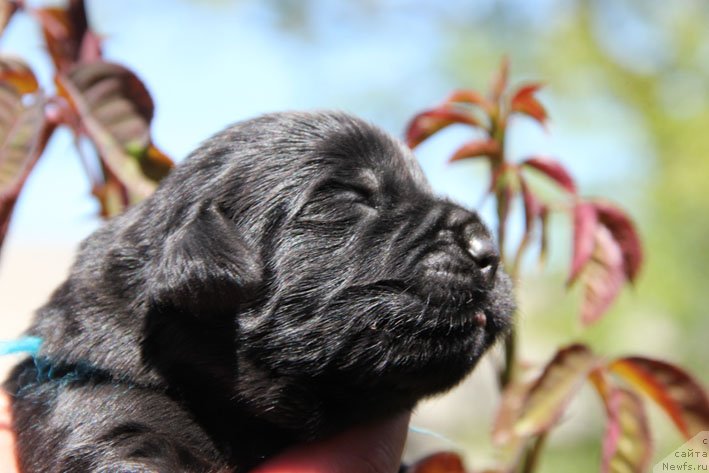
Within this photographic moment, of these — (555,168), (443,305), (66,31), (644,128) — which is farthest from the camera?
(644,128)

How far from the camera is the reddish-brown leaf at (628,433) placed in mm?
1956

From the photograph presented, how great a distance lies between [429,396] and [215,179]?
2.51ft

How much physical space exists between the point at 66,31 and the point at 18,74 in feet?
0.71

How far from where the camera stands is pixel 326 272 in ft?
6.34

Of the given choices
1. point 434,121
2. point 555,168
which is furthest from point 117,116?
point 555,168

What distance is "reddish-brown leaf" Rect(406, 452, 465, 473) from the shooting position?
2051 mm

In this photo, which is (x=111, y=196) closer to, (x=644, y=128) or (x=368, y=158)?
(x=368, y=158)

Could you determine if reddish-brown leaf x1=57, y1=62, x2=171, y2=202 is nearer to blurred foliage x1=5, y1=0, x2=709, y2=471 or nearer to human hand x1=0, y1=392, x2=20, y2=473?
human hand x1=0, y1=392, x2=20, y2=473

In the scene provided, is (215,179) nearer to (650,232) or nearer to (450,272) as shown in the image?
(450,272)

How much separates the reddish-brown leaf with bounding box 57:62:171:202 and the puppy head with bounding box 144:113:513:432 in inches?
7.4

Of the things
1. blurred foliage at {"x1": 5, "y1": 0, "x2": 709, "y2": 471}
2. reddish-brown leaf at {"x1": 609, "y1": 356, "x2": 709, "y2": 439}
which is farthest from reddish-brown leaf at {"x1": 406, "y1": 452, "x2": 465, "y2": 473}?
blurred foliage at {"x1": 5, "y1": 0, "x2": 709, "y2": 471}

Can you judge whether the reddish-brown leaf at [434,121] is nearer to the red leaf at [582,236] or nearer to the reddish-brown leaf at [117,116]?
the red leaf at [582,236]

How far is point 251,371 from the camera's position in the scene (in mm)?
1896

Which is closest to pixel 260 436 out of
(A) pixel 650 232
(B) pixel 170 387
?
(B) pixel 170 387
